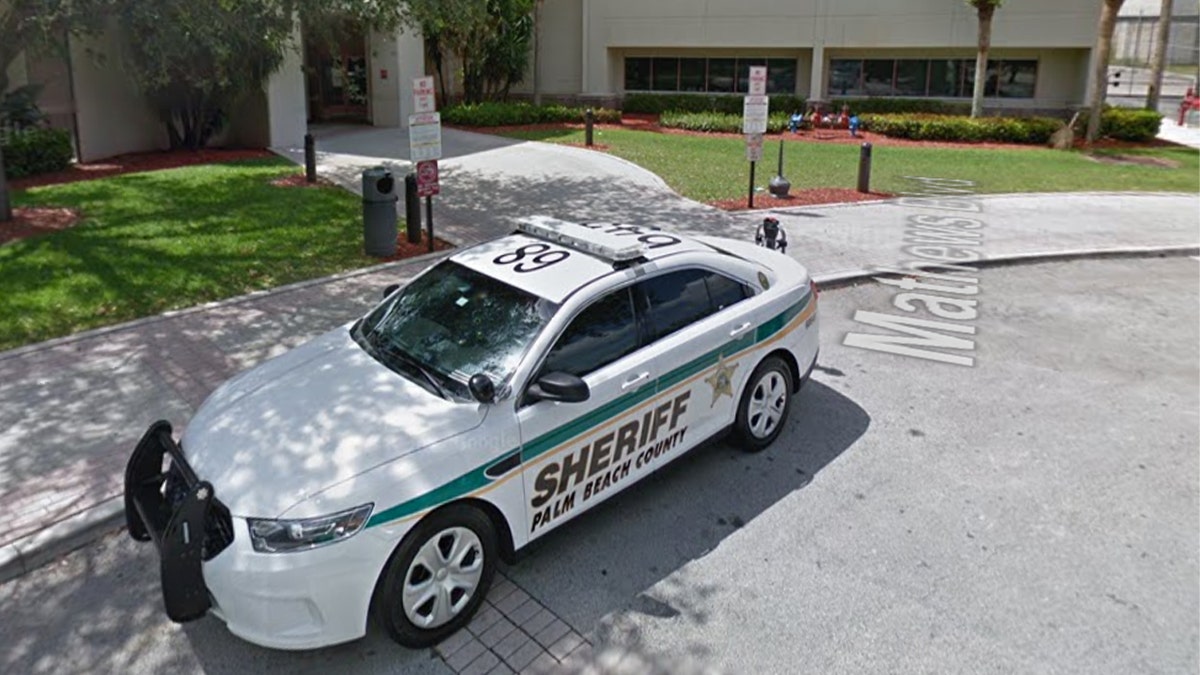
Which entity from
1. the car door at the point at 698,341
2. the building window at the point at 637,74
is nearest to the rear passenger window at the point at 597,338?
the car door at the point at 698,341

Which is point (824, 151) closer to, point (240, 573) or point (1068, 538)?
point (1068, 538)

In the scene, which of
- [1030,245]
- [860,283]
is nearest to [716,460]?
[860,283]

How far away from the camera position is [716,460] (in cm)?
557

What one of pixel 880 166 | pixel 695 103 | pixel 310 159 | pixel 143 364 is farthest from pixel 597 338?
pixel 695 103

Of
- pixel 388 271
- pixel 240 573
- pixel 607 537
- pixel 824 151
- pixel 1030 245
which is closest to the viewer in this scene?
pixel 240 573

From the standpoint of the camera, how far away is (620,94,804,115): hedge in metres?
28.2

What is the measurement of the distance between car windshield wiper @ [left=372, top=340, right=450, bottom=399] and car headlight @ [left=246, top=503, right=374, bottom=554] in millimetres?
872

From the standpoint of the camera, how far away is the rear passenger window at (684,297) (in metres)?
4.92

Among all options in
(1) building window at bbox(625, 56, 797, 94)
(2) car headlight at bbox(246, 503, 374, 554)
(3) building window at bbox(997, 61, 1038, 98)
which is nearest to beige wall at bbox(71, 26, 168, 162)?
(2) car headlight at bbox(246, 503, 374, 554)

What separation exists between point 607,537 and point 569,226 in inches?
82.5

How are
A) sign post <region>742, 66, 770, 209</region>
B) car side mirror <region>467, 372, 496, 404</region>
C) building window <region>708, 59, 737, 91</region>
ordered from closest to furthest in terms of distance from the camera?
car side mirror <region>467, 372, 496, 404</region>, sign post <region>742, 66, 770, 209</region>, building window <region>708, 59, 737, 91</region>

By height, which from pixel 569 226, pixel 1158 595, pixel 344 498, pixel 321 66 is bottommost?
pixel 1158 595

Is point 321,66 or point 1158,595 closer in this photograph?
point 1158,595

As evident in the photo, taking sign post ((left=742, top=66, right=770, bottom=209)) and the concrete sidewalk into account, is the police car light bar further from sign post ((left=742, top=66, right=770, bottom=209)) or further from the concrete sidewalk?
sign post ((left=742, top=66, right=770, bottom=209))
